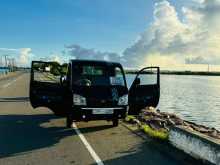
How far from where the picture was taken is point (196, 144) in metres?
7.07

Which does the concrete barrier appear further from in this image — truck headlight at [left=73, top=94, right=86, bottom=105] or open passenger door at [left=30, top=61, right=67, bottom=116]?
open passenger door at [left=30, top=61, right=67, bottom=116]

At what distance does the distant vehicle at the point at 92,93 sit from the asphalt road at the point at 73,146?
0.59 meters

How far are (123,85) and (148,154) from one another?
375 cm

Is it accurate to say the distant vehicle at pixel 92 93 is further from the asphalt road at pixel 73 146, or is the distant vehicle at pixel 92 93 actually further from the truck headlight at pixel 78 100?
the asphalt road at pixel 73 146

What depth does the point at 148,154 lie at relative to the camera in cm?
746

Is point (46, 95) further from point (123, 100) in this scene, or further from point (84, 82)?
point (123, 100)

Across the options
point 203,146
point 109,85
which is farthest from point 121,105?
point 203,146

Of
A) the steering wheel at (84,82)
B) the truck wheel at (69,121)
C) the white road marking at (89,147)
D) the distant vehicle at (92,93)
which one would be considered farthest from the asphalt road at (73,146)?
the steering wheel at (84,82)

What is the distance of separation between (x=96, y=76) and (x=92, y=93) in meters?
1.24

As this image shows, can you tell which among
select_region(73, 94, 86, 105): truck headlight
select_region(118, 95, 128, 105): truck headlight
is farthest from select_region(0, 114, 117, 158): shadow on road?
select_region(118, 95, 128, 105): truck headlight

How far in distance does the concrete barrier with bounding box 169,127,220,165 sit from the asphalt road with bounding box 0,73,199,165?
296 mm

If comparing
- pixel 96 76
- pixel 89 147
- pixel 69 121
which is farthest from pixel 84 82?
pixel 89 147

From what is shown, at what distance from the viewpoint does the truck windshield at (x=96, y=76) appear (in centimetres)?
1087

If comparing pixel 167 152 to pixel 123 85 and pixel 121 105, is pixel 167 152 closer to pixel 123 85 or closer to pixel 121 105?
pixel 121 105
